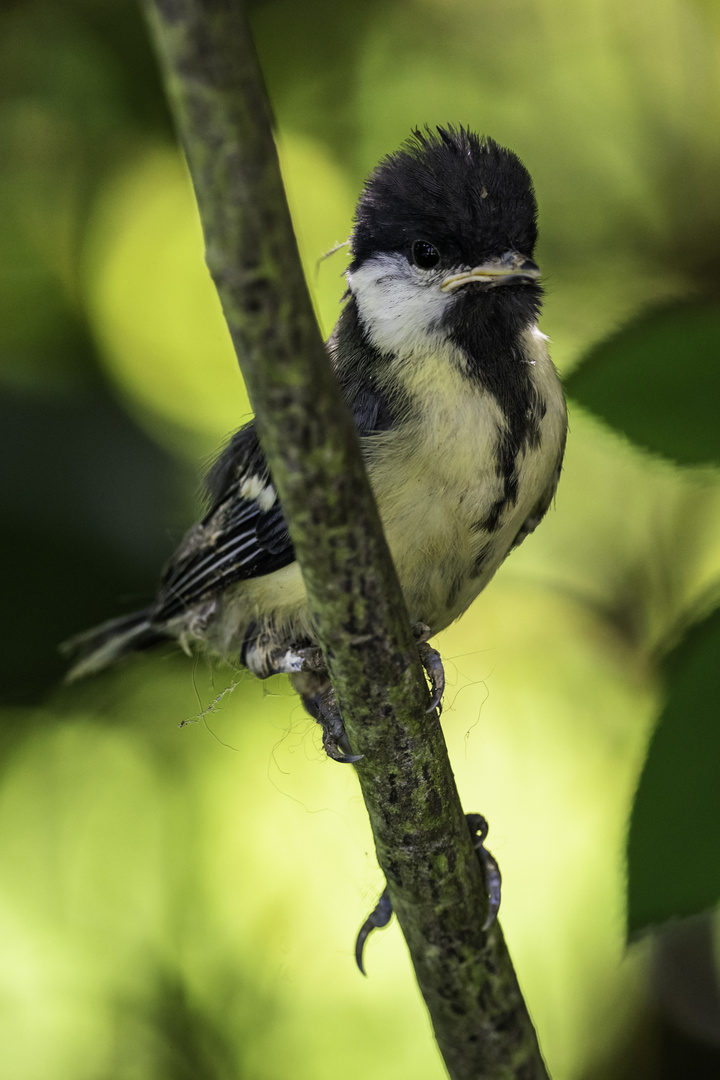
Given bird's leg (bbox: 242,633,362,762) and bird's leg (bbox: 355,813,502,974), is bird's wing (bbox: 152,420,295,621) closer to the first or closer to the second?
bird's leg (bbox: 242,633,362,762)

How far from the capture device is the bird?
2.69ft

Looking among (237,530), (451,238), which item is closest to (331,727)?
(237,530)

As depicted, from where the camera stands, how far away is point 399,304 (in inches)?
35.9

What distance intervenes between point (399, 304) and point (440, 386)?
12 cm

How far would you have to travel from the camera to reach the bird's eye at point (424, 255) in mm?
900

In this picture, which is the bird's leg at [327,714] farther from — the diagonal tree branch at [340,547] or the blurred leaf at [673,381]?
the blurred leaf at [673,381]

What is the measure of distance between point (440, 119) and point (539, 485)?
863mm

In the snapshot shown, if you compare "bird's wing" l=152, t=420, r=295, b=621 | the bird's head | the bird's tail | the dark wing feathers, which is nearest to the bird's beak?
the bird's head

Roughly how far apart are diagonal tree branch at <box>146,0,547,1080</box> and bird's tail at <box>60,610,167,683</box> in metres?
0.66

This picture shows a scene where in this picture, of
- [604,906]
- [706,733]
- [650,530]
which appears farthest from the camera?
[650,530]

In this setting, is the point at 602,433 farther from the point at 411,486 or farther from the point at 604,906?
the point at 604,906

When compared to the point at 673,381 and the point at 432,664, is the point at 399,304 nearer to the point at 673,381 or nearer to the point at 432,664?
the point at 432,664

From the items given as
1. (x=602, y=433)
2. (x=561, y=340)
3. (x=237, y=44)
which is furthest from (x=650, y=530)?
(x=237, y=44)

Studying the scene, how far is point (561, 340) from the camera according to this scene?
4.68 ft
